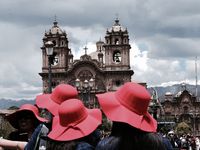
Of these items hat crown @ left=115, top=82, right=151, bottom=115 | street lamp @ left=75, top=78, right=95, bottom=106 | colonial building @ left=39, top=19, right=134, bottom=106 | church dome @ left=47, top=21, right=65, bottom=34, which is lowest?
street lamp @ left=75, top=78, right=95, bottom=106

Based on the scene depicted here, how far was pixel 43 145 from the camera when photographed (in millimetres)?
4633

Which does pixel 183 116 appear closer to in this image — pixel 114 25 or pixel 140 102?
pixel 114 25

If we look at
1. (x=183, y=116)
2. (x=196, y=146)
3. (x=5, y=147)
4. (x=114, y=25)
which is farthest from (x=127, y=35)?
(x=5, y=147)

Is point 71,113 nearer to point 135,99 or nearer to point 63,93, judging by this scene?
point 135,99

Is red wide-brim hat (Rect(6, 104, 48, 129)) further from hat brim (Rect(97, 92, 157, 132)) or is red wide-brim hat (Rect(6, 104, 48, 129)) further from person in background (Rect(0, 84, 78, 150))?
hat brim (Rect(97, 92, 157, 132))

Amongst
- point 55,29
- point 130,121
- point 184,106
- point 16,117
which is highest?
point 55,29

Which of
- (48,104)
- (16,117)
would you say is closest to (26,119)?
(16,117)

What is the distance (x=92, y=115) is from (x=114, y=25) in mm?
96326

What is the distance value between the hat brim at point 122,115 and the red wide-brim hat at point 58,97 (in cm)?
117

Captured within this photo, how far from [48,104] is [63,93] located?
0.19 metres

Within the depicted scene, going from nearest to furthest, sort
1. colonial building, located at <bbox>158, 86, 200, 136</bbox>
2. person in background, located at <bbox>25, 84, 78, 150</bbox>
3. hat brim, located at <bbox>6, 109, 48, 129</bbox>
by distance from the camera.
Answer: person in background, located at <bbox>25, 84, 78, 150</bbox> → hat brim, located at <bbox>6, 109, 48, 129</bbox> → colonial building, located at <bbox>158, 86, 200, 136</bbox>

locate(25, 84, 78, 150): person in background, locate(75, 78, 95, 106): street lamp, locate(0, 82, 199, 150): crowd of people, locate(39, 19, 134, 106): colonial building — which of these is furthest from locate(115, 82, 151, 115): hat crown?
locate(39, 19, 134, 106): colonial building

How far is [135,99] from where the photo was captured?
12.4 feet

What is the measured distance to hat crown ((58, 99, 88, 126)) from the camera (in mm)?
4219
